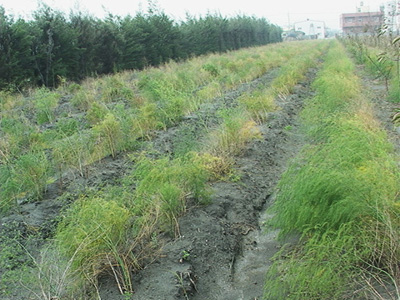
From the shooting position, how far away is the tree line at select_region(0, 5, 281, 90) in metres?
14.7

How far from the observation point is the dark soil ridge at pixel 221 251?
3.31 meters

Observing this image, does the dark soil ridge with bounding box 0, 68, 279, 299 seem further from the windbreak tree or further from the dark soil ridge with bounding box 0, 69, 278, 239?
the windbreak tree

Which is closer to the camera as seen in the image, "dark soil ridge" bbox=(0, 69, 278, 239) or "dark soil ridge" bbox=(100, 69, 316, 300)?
"dark soil ridge" bbox=(100, 69, 316, 300)

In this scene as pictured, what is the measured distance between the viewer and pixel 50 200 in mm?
5023

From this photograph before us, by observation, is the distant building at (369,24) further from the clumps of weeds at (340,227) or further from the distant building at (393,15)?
the clumps of weeds at (340,227)

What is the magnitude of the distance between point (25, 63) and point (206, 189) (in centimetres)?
1298

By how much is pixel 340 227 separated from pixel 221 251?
4.16 ft

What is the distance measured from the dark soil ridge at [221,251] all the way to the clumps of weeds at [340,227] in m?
0.39

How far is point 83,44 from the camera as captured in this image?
747 inches

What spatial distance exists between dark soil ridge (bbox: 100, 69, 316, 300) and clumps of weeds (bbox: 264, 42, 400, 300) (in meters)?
0.39

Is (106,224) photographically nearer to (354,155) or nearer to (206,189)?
(206,189)

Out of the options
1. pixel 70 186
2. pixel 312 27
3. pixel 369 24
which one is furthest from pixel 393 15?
pixel 312 27

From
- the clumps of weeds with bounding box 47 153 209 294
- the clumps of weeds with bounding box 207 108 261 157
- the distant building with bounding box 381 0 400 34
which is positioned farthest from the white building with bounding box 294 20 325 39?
the clumps of weeds with bounding box 47 153 209 294

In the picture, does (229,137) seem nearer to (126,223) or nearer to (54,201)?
(54,201)
